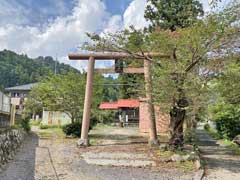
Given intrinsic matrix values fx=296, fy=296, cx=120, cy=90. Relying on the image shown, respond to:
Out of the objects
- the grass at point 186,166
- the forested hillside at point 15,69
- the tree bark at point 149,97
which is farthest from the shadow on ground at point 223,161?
the forested hillside at point 15,69

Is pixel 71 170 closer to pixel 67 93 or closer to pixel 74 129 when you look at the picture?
pixel 74 129

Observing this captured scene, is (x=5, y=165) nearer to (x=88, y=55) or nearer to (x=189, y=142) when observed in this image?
(x=88, y=55)

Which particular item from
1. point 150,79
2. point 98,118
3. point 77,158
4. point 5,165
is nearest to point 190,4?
point 98,118

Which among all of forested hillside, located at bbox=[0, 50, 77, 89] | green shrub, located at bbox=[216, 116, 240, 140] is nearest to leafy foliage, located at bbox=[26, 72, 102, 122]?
green shrub, located at bbox=[216, 116, 240, 140]

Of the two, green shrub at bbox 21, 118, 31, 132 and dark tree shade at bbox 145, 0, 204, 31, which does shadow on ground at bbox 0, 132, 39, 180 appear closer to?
green shrub at bbox 21, 118, 31, 132

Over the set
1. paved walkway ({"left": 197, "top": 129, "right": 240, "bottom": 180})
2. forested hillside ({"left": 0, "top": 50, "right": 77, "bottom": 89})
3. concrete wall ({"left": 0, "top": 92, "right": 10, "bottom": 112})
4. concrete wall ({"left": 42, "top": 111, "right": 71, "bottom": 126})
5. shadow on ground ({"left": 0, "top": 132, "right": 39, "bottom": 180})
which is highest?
forested hillside ({"left": 0, "top": 50, "right": 77, "bottom": 89})

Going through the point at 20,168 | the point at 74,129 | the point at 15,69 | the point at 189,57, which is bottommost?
the point at 20,168

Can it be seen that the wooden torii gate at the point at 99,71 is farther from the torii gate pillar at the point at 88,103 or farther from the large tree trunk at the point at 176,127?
the large tree trunk at the point at 176,127

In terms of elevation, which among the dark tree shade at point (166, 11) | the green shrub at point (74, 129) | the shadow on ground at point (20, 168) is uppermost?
the dark tree shade at point (166, 11)

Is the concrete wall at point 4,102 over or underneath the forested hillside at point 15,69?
underneath

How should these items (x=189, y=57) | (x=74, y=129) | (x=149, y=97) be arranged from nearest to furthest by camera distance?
(x=189, y=57)
(x=149, y=97)
(x=74, y=129)

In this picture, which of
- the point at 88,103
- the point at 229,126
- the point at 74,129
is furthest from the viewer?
the point at 229,126

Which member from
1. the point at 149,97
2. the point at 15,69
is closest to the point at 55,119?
the point at 149,97

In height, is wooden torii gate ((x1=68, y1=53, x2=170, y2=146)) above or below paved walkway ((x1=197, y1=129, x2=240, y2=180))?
Result: above
